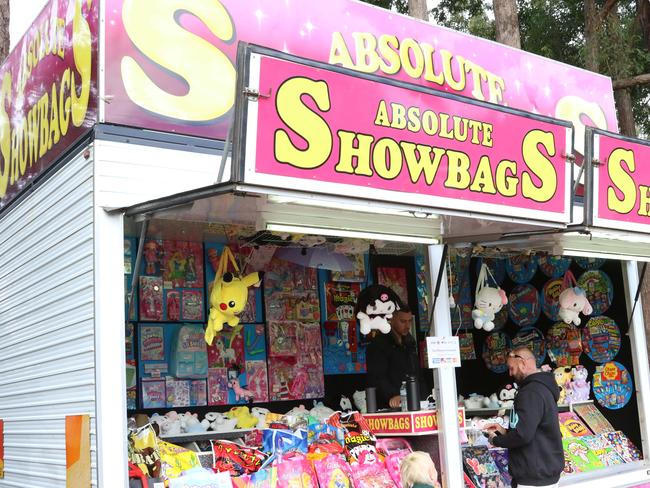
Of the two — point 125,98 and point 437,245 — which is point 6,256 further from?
point 437,245

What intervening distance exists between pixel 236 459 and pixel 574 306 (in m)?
4.13

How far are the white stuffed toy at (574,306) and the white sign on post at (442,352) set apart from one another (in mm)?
2594

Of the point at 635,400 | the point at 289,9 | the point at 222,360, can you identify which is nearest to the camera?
the point at 289,9

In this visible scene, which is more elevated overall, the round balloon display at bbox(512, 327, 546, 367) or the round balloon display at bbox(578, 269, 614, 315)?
the round balloon display at bbox(578, 269, 614, 315)

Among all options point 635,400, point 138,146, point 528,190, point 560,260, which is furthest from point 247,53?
point 635,400

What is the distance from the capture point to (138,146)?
5105mm

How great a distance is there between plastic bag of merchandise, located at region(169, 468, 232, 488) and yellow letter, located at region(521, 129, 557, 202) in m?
2.82

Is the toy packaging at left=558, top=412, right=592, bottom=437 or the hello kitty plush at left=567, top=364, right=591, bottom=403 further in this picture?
the hello kitty plush at left=567, top=364, right=591, bottom=403

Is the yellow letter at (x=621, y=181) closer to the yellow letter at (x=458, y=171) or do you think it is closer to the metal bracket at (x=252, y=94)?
the yellow letter at (x=458, y=171)

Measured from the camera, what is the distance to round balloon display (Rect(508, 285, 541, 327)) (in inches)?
348

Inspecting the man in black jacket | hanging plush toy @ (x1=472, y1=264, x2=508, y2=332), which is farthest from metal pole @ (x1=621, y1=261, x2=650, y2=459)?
the man in black jacket

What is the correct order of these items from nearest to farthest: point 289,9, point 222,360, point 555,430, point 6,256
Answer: point 555,430
point 289,9
point 6,256
point 222,360

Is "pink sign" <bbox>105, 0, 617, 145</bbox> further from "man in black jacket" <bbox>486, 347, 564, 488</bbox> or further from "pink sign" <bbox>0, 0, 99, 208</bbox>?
"man in black jacket" <bbox>486, 347, 564, 488</bbox>

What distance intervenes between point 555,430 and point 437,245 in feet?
5.20
